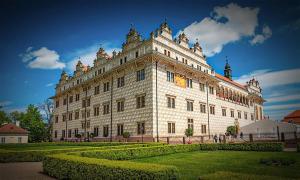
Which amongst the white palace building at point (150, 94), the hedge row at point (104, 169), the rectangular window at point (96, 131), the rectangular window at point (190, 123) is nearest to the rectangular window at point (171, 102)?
the white palace building at point (150, 94)

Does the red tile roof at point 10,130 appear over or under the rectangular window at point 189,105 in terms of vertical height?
under

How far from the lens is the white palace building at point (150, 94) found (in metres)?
29.4

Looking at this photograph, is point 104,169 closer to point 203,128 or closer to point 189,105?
point 189,105

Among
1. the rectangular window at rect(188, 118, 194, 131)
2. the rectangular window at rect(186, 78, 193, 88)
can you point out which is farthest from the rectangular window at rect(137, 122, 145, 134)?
the rectangular window at rect(186, 78, 193, 88)

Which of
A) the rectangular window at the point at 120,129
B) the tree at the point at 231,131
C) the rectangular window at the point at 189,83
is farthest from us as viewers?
the tree at the point at 231,131

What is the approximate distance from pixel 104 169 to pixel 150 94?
2020 cm

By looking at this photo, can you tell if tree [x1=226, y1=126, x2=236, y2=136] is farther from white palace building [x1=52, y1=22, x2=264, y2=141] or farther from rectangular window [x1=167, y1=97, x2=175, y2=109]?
rectangular window [x1=167, y1=97, x2=175, y2=109]

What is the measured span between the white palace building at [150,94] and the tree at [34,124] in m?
19.5

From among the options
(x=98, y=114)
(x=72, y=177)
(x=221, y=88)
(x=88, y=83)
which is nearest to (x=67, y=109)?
(x=88, y=83)

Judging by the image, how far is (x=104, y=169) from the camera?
863 cm

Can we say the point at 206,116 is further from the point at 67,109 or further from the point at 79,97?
the point at 67,109

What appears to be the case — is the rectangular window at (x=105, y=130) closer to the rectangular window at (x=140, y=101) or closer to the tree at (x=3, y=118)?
the rectangular window at (x=140, y=101)

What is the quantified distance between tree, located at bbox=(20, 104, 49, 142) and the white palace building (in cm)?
1948

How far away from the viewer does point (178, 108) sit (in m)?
31.8
